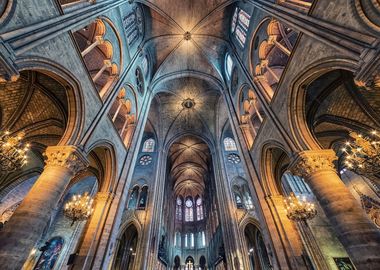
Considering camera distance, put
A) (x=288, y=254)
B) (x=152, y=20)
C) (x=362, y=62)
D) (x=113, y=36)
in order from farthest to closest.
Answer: (x=152, y=20) < (x=113, y=36) < (x=288, y=254) < (x=362, y=62)

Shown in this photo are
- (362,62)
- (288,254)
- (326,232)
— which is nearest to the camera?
(362,62)

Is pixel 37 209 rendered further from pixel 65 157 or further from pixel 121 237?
pixel 121 237

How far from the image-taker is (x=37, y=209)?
15.5 ft

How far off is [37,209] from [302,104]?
8830 mm

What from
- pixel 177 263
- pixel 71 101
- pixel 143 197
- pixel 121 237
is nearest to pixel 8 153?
pixel 71 101

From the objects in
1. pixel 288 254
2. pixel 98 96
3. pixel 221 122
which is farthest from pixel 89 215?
pixel 221 122

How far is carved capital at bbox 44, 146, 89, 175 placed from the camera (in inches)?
226

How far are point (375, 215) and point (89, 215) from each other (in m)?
17.3

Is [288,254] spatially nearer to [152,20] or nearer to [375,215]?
[375,215]

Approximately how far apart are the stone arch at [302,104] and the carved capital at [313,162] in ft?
1.10

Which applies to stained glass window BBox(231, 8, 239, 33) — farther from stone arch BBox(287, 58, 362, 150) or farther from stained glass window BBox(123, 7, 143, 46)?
stone arch BBox(287, 58, 362, 150)

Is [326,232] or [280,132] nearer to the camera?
[280,132]

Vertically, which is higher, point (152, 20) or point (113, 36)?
point (152, 20)

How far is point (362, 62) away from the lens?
3.96 meters
